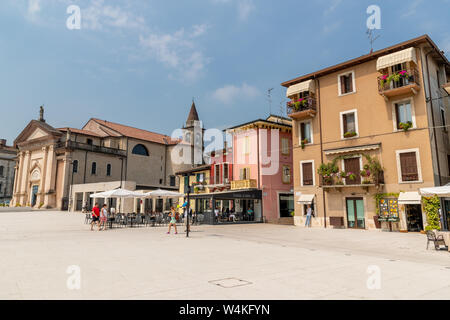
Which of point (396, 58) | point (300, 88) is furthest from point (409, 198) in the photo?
point (300, 88)

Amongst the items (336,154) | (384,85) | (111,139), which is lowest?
(336,154)

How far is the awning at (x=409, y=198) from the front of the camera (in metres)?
18.6

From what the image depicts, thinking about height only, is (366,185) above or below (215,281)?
above

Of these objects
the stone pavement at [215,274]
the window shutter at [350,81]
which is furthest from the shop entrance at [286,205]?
the stone pavement at [215,274]

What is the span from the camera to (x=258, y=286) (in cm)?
588

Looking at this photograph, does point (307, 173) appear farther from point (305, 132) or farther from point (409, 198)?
point (409, 198)

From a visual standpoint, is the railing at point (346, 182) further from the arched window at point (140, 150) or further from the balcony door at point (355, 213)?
the arched window at point (140, 150)

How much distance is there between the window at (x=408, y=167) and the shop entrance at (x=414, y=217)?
1.72 metres

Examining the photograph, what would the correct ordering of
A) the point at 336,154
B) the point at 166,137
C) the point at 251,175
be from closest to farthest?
the point at 336,154 < the point at 251,175 < the point at 166,137

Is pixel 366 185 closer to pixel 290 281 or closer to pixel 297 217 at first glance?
pixel 297 217

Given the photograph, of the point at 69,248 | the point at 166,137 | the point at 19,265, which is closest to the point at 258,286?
the point at 19,265

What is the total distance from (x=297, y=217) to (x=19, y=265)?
67.1ft

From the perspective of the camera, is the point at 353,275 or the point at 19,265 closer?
the point at 353,275
